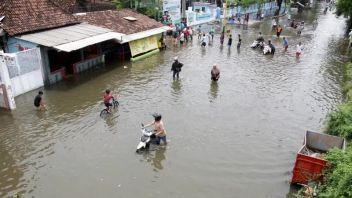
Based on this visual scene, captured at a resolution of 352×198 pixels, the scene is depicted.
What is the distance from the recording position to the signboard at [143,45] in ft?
84.4

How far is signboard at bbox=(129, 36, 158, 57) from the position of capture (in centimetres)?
2572

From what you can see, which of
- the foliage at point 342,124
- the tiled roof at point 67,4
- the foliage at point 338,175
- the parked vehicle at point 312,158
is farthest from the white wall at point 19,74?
the foliage at point 342,124

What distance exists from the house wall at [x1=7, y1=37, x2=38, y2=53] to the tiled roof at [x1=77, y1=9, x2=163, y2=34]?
6.22 meters

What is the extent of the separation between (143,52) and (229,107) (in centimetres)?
1239

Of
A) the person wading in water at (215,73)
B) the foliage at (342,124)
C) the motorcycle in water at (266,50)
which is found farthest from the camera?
the motorcycle in water at (266,50)

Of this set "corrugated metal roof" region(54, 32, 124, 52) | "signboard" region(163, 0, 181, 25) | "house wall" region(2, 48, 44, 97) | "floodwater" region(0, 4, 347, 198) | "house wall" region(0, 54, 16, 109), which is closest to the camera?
"floodwater" region(0, 4, 347, 198)

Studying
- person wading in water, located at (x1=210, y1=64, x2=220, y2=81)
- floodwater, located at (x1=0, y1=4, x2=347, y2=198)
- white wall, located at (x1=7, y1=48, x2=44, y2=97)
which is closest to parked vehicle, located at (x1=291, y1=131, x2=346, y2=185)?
floodwater, located at (x1=0, y1=4, x2=347, y2=198)

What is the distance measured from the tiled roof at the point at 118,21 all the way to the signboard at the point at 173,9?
7781 millimetres

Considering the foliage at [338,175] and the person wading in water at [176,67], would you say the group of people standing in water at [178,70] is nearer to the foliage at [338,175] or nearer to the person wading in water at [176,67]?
the person wading in water at [176,67]

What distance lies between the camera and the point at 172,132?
13891 mm

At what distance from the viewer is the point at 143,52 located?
88.8ft

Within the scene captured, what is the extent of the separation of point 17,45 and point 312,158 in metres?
16.4

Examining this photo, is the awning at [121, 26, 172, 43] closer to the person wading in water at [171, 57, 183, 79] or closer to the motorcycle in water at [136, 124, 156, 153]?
the person wading in water at [171, 57, 183, 79]

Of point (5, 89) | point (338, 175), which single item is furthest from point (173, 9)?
point (338, 175)
